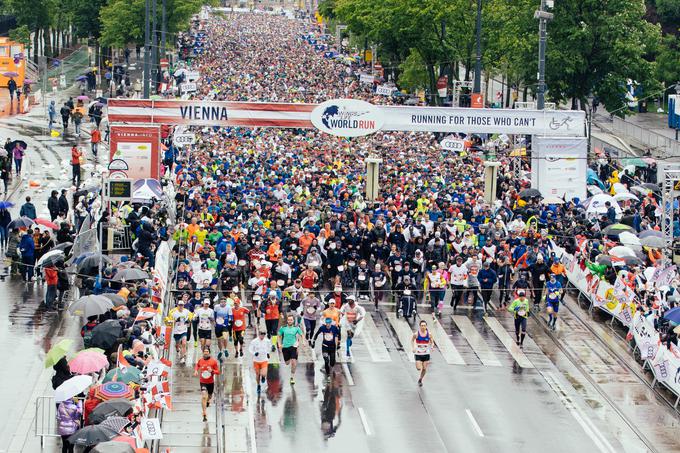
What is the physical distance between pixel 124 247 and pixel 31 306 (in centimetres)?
532

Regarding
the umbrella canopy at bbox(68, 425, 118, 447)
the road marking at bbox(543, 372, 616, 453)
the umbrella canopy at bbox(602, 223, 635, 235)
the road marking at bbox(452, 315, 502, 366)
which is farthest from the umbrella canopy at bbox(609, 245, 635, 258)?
the umbrella canopy at bbox(68, 425, 118, 447)

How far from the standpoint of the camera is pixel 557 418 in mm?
28688

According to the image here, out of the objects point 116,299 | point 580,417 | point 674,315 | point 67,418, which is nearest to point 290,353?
point 116,299

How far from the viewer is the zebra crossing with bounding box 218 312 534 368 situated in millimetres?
32562

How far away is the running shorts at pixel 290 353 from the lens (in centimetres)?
3047

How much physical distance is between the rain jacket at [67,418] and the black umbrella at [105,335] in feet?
10.9

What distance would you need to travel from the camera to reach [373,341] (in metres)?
34.1

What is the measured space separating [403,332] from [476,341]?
177 cm

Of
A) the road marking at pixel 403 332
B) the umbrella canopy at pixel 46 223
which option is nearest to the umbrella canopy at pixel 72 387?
the road marking at pixel 403 332

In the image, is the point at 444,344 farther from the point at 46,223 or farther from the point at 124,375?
the point at 46,223

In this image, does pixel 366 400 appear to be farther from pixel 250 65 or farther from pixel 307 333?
pixel 250 65

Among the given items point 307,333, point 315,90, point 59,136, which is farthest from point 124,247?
point 315,90

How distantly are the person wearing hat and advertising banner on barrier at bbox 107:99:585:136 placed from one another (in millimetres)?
13924

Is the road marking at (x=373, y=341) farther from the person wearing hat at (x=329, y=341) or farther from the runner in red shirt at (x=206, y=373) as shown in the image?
the runner in red shirt at (x=206, y=373)
